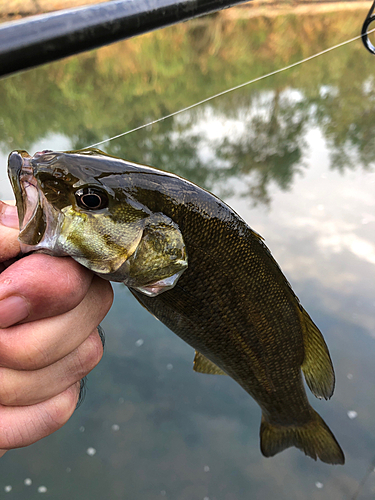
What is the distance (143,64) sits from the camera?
11602 mm

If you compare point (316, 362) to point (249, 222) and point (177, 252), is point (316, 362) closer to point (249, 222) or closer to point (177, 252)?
point (177, 252)

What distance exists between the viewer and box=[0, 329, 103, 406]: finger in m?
0.92

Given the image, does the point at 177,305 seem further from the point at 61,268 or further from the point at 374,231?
the point at 374,231

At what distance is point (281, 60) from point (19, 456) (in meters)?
13.2

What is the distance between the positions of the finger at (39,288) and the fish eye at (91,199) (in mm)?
143

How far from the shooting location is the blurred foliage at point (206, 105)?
6.40 m

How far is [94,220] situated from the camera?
33.7 inches

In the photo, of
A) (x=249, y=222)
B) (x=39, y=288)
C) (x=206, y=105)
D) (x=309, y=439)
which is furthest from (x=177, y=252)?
(x=206, y=105)

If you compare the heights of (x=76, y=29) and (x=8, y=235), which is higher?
(x=76, y=29)

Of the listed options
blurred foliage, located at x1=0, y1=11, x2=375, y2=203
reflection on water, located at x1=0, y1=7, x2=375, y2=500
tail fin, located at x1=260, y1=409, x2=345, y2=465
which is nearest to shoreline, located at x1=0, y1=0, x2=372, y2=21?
blurred foliage, located at x1=0, y1=11, x2=375, y2=203

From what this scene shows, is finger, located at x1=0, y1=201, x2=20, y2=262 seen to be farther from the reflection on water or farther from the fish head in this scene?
the reflection on water

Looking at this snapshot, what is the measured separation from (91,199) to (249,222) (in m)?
4.42

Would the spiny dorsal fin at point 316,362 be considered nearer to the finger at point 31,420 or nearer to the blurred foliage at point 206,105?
the finger at point 31,420

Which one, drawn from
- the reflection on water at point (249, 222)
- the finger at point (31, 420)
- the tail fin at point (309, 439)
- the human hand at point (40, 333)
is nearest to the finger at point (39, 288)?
the human hand at point (40, 333)
